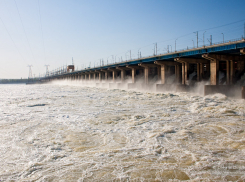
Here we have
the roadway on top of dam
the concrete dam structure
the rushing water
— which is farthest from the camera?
the concrete dam structure

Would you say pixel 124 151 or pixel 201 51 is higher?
pixel 201 51

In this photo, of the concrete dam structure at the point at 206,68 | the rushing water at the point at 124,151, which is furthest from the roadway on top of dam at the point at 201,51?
the rushing water at the point at 124,151

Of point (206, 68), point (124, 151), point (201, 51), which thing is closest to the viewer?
point (124, 151)

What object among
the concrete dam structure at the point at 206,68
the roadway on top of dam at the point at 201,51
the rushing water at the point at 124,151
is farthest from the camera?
the concrete dam structure at the point at 206,68

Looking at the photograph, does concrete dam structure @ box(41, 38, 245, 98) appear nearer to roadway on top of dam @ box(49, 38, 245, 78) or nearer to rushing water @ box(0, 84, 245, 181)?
roadway on top of dam @ box(49, 38, 245, 78)

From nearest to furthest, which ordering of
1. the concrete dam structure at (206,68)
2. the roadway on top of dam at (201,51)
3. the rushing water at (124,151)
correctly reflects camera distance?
the rushing water at (124,151) → the roadway on top of dam at (201,51) → the concrete dam structure at (206,68)

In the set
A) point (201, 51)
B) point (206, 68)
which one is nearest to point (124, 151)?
point (201, 51)

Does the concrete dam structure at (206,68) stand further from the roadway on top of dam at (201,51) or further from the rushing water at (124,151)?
the rushing water at (124,151)

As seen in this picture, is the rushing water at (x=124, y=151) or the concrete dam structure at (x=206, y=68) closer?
the rushing water at (x=124, y=151)

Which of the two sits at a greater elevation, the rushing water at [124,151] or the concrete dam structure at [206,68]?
the concrete dam structure at [206,68]

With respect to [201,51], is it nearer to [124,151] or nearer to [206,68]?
[206,68]

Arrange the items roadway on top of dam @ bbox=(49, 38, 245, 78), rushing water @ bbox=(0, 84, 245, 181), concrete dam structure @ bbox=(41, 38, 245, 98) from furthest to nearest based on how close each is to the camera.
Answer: concrete dam structure @ bbox=(41, 38, 245, 98)
roadway on top of dam @ bbox=(49, 38, 245, 78)
rushing water @ bbox=(0, 84, 245, 181)

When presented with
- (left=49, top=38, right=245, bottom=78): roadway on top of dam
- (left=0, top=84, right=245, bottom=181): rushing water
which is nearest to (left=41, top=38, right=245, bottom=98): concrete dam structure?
(left=49, top=38, right=245, bottom=78): roadway on top of dam

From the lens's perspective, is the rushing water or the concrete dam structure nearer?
the rushing water
